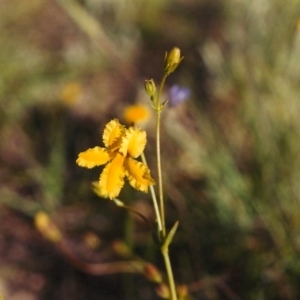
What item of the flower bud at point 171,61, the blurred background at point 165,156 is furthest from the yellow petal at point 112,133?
the blurred background at point 165,156

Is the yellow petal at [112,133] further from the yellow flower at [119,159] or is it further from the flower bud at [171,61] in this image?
the flower bud at [171,61]

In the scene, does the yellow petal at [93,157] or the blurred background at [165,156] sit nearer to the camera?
the yellow petal at [93,157]

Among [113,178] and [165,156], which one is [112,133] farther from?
[165,156]

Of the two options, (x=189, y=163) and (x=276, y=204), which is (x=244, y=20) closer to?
(x=189, y=163)

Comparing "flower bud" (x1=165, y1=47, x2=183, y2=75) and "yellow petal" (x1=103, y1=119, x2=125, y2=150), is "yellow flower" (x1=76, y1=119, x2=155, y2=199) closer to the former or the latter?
"yellow petal" (x1=103, y1=119, x2=125, y2=150)

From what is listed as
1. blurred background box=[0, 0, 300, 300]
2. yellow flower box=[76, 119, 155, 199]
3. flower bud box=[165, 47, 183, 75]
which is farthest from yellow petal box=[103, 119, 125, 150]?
blurred background box=[0, 0, 300, 300]

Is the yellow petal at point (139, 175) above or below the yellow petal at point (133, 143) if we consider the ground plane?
below
